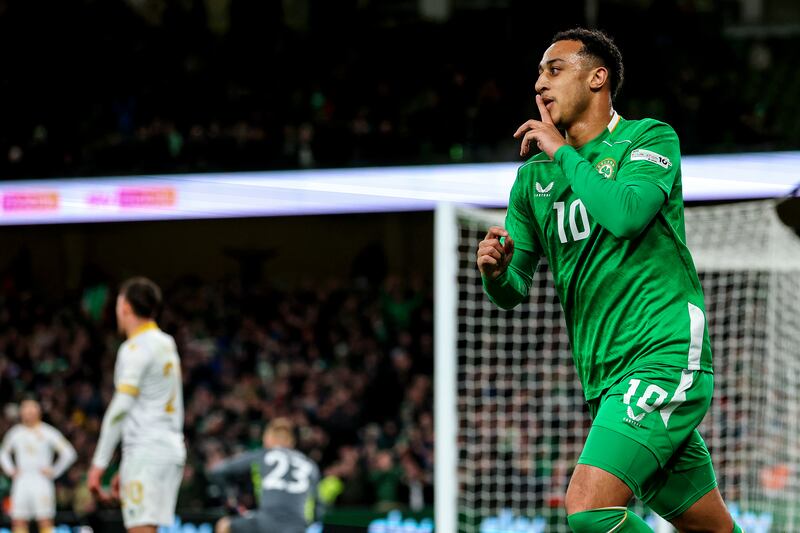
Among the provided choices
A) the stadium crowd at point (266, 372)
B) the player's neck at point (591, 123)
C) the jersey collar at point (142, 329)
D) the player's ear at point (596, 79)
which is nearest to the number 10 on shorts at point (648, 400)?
the player's neck at point (591, 123)

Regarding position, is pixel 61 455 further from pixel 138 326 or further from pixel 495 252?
pixel 495 252

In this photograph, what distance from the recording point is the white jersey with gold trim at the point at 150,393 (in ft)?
Answer: 21.3

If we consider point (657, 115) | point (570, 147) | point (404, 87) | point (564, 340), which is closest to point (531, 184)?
point (570, 147)

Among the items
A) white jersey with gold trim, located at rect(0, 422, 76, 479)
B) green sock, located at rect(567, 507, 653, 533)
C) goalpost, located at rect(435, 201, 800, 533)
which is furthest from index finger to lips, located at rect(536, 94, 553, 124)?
white jersey with gold trim, located at rect(0, 422, 76, 479)

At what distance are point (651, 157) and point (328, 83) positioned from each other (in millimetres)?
12881

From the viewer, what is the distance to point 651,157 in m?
3.39

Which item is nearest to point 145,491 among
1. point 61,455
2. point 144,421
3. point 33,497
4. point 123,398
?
point 144,421

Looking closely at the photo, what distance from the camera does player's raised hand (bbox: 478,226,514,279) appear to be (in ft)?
11.3

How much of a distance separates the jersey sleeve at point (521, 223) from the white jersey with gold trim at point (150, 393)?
323 centimetres

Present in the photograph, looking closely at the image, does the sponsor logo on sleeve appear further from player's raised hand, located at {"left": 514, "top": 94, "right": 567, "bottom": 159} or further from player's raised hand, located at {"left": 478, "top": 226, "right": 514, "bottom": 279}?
player's raised hand, located at {"left": 478, "top": 226, "right": 514, "bottom": 279}

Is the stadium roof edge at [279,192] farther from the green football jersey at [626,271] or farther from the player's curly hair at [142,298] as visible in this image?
the green football jersey at [626,271]

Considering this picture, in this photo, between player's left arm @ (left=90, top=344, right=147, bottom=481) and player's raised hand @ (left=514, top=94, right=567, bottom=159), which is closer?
player's raised hand @ (left=514, top=94, right=567, bottom=159)

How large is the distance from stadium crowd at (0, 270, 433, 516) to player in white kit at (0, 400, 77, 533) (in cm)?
63

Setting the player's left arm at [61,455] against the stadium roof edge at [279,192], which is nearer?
the player's left arm at [61,455]
